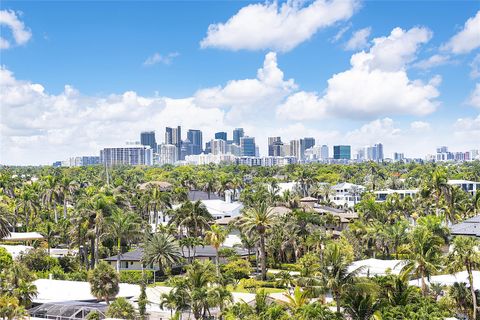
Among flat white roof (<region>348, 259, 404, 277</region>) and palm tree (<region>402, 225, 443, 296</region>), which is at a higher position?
palm tree (<region>402, 225, 443, 296</region>)

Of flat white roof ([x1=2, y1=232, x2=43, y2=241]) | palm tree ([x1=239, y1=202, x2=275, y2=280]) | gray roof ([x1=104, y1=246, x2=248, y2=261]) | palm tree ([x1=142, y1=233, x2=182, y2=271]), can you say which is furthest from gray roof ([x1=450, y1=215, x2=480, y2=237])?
flat white roof ([x1=2, y1=232, x2=43, y2=241])

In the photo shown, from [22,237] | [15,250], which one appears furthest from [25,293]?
[22,237]

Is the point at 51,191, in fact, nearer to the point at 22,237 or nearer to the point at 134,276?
the point at 22,237

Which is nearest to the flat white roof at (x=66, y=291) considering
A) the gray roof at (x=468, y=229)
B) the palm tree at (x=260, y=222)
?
the palm tree at (x=260, y=222)

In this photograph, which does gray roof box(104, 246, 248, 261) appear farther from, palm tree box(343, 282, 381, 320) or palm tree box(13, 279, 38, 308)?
palm tree box(343, 282, 381, 320)

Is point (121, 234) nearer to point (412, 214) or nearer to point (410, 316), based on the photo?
point (410, 316)

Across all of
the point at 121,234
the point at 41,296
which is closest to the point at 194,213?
the point at 121,234

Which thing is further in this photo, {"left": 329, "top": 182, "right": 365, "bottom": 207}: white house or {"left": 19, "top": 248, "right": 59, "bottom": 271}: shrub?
{"left": 329, "top": 182, "right": 365, "bottom": 207}: white house
